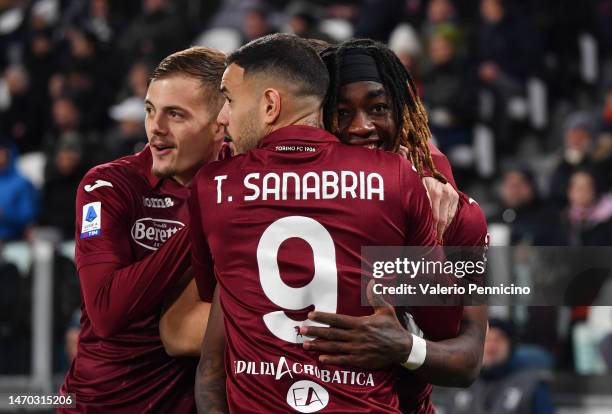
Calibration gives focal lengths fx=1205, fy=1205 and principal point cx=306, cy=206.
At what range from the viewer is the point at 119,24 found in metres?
13.0

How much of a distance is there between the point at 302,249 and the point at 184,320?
0.66 meters

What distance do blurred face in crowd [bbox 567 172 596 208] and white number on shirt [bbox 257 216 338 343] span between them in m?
5.60

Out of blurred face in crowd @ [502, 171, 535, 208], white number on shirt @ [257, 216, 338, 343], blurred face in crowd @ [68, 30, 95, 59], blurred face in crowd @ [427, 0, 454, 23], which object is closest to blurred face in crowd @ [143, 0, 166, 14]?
blurred face in crowd @ [68, 30, 95, 59]

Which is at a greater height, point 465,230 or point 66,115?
point 66,115

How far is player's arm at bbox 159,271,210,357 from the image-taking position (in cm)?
385

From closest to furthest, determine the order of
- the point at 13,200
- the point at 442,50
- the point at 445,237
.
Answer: the point at 445,237, the point at 13,200, the point at 442,50

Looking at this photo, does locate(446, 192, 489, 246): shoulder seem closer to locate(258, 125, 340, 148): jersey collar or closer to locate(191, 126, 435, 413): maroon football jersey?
locate(191, 126, 435, 413): maroon football jersey

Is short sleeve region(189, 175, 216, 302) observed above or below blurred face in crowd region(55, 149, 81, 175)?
below

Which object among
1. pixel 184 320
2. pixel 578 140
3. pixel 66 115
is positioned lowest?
pixel 184 320

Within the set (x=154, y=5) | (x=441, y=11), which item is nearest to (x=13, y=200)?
(x=154, y=5)

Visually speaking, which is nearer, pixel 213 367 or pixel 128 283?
pixel 213 367

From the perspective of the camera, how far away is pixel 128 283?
3834mm

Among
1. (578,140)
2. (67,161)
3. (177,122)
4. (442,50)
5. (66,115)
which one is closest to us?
(177,122)

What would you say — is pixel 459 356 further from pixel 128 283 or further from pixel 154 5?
pixel 154 5
